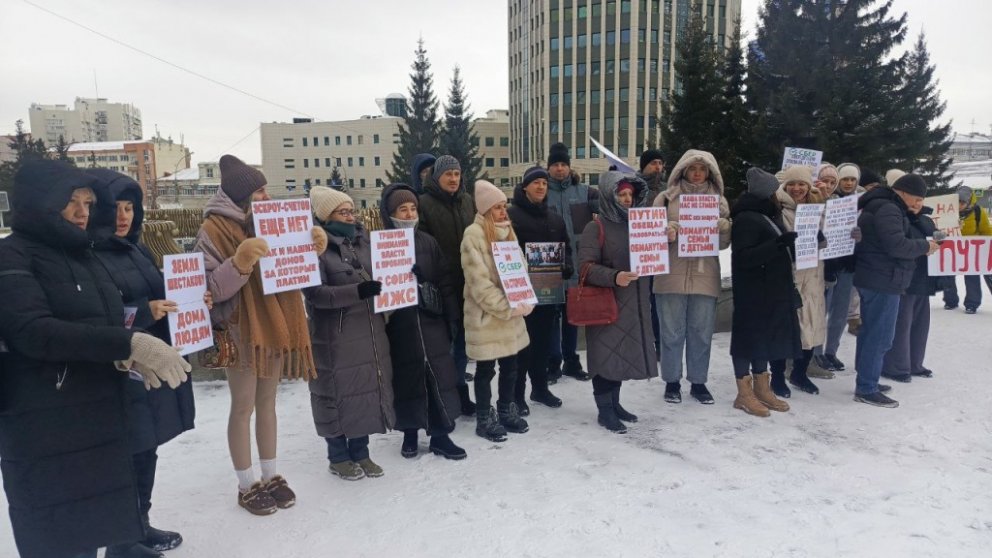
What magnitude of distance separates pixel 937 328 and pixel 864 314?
3725mm

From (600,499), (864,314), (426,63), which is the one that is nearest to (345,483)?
(600,499)

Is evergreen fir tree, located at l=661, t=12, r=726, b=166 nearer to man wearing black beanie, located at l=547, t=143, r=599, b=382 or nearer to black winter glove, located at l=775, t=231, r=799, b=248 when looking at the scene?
man wearing black beanie, located at l=547, t=143, r=599, b=382

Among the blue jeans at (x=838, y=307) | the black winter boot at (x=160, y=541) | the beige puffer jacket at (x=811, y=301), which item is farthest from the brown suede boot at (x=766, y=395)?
the black winter boot at (x=160, y=541)

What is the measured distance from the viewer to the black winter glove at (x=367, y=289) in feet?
11.6

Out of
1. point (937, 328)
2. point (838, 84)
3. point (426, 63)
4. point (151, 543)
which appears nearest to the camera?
point (151, 543)

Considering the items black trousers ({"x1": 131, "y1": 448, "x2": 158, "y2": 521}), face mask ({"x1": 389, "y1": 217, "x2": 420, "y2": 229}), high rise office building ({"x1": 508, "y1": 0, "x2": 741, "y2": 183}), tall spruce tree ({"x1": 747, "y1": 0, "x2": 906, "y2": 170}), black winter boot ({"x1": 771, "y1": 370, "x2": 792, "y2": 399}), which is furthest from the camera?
high rise office building ({"x1": 508, "y1": 0, "x2": 741, "y2": 183})

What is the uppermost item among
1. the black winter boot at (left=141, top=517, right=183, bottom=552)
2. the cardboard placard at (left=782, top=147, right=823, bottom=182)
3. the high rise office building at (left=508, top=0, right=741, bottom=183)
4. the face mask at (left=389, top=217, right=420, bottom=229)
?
the high rise office building at (left=508, top=0, right=741, bottom=183)

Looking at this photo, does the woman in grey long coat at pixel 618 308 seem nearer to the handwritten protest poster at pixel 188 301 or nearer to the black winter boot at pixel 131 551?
the handwritten protest poster at pixel 188 301

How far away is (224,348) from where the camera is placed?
3.17 meters

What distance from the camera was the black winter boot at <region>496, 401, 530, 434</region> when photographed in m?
4.61

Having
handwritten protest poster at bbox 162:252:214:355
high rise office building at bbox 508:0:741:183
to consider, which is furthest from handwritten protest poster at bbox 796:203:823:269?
high rise office building at bbox 508:0:741:183

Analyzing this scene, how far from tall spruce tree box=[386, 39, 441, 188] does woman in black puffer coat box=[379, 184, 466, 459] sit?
143ft

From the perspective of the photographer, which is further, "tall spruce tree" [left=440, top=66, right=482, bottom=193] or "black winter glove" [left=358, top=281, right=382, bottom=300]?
"tall spruce tree" [left=440, top=66, right=482, bottom=193]

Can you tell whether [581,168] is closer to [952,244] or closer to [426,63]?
[426,63]
